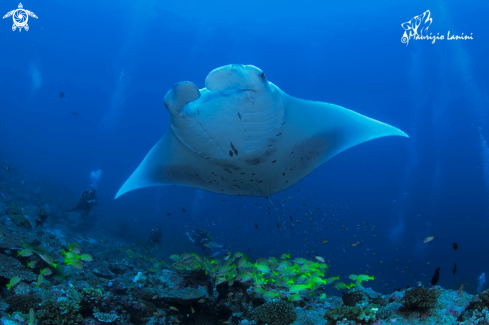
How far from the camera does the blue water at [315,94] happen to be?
81.3 feet

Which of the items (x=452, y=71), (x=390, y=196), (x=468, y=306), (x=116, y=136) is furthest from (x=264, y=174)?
(x=116, y=136)

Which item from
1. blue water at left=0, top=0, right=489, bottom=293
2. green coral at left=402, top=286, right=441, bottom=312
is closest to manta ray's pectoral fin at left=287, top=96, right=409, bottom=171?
green coral at left=402, top=286, right=441, bottom=312

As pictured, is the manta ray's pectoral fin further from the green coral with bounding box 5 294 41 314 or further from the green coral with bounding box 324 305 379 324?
the green coral with bounding box 5 294 41 314

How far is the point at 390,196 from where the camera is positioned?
43.2m

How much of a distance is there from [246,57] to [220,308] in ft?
102

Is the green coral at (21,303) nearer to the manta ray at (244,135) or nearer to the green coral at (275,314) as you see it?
the manta ray at (244,135)

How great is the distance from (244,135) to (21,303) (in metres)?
3.68

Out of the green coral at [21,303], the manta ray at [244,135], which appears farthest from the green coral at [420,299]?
the green coral at [21,303]

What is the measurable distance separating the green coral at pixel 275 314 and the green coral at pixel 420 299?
4.55 feet

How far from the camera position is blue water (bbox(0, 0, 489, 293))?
2477cm

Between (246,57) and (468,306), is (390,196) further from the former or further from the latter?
(468,306)

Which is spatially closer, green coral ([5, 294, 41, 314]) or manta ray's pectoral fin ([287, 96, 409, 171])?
green coral ([5, 294, 41, 314])

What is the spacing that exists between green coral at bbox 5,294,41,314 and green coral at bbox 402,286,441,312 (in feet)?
15.2

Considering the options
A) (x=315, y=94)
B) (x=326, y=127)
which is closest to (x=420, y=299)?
(x=326, y=127)
